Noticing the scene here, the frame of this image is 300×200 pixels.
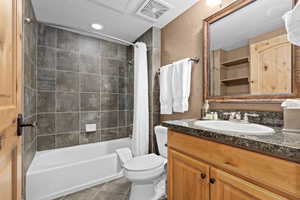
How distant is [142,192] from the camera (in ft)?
4.66

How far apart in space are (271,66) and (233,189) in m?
0.91

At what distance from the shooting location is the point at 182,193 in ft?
3.14

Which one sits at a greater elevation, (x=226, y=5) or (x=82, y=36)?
(x=82, y=36)

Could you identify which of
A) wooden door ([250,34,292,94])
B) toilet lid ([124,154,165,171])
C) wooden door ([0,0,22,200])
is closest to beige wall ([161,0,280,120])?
wooden door ([250,34,292,94])

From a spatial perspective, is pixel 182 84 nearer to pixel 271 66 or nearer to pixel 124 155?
pixel 271 66

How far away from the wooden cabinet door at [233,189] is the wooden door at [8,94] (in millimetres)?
912

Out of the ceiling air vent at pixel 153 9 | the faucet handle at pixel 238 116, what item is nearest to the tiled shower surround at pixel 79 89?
the ceiling air vent at pixel 153 9

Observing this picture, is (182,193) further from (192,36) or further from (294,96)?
(192,36)

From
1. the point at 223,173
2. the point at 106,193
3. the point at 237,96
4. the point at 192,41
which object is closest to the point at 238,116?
the point at 237,96

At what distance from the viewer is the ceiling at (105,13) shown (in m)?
1.59

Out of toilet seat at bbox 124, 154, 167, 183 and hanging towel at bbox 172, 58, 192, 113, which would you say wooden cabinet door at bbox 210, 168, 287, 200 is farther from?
hanging towel at bbox 172, 58, 192, 113

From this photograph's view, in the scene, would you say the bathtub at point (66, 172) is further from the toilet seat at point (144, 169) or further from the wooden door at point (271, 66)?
the wooden door at point (271, 66)

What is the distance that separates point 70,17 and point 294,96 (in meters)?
2.51

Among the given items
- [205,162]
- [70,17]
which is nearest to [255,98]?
[205,162]
